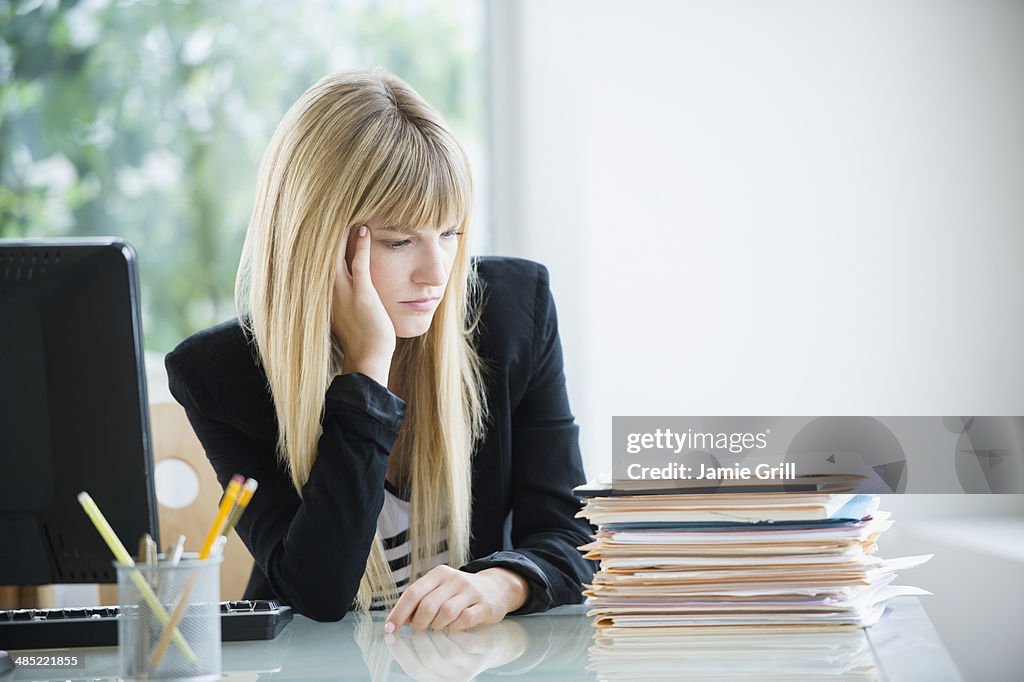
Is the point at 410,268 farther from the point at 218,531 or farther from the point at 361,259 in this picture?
the point at 218,531

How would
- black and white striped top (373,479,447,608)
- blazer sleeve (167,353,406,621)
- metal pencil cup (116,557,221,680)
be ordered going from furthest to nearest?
black and white striped top (373,479,447,608)
blazer sleeve (167,353,406,621)
metal pencil cup (116,557,221,680)

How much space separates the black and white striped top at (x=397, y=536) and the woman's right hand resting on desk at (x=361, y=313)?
20 centimetres

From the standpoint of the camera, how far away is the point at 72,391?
0.90 m

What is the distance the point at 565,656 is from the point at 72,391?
47cm

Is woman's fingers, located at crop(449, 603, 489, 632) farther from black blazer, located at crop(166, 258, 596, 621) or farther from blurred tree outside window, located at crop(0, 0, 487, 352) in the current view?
blurred tree outside window, located at crop(0, 0, 487, 352)

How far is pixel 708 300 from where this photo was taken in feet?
7.22

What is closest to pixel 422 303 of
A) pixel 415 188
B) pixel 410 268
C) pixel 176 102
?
pixel 410 268

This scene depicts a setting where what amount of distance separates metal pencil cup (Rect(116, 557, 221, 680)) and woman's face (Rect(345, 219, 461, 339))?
611 millimetres

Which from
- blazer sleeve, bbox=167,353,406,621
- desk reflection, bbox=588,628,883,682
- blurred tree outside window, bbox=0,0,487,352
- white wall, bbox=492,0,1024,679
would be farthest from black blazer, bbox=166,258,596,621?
blurred tree outside window, bbox=0,0,487,352

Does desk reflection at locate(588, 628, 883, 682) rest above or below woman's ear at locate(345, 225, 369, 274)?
below

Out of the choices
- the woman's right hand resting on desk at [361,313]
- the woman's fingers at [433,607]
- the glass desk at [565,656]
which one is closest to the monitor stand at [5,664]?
the glass desk at [565,656]

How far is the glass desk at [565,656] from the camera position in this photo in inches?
33.0

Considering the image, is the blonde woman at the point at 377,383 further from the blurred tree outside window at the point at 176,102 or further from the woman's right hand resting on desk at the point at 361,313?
the blurred tree outside window at the point at 176,102

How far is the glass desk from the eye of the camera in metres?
0.84
